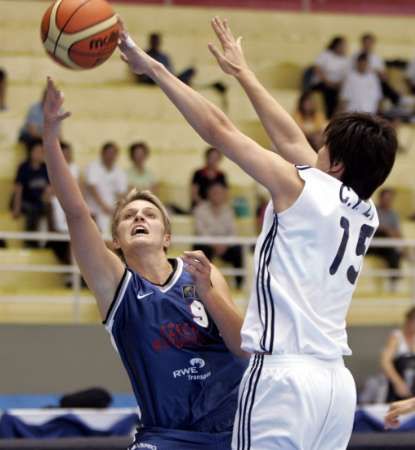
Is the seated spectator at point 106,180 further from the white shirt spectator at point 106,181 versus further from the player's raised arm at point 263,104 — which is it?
the player's raised arm at point 263,104

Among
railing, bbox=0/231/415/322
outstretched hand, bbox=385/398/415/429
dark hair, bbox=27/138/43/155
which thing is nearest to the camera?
outstretched hand, bbox=385/398/415/429

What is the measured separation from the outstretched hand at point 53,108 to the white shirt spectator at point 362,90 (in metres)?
11.2

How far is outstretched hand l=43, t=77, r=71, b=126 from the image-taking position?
5078 mm

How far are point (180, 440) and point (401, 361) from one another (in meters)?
6.65

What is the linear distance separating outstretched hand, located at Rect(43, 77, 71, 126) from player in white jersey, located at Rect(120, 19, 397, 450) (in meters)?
0.36

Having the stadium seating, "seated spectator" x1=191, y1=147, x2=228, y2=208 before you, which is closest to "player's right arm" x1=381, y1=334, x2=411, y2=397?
the stadium seating

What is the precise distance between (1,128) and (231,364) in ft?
32.3

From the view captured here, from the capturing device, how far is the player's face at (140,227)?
18.6 ft

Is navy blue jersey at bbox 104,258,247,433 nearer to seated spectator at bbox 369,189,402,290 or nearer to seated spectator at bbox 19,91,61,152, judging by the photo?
seated spectator at bbox 369,189,402,290

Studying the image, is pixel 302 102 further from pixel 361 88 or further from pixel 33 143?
pixel 33 143

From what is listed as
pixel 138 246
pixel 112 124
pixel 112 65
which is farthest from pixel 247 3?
pixel 138 246

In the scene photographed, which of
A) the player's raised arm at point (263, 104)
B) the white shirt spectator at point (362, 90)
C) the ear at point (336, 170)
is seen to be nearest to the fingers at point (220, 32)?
the player's raised arm at point (263, 104)

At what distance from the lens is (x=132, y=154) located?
1391 centimetres

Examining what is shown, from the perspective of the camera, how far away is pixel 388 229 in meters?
13.7
